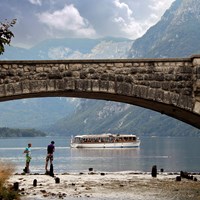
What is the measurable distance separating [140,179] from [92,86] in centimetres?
1164

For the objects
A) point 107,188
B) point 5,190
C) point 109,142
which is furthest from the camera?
point 109,142

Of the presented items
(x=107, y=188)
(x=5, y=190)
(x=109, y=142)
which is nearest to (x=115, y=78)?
(x=107, y=188)

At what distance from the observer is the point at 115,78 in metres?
28.0

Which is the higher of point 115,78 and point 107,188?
point 115,78

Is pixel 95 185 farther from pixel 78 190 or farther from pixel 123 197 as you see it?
pixel 123 197

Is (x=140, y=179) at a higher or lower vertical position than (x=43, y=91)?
lower

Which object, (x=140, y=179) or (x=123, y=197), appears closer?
(x=123, y=197)

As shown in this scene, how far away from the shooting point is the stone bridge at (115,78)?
90.4 ft

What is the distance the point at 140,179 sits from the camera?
3700 centimetres

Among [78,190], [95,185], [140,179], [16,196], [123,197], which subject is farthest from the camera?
[140,179]

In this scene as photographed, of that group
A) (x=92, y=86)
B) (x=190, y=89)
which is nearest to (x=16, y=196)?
(x=92, y=86)

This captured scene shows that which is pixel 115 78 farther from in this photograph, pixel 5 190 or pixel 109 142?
pixel 109 142

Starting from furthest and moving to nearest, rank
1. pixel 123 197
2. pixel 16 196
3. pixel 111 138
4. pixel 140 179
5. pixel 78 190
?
pixel 111 138 < pixel 140 179 < pixel 78 190 < pixel 123 197 < pixel 16 196

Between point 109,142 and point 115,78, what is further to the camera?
point 109,142
